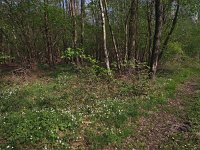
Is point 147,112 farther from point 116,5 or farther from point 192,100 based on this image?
point 116,5

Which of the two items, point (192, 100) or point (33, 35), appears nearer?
point (192, 100)

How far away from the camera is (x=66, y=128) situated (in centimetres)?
1180

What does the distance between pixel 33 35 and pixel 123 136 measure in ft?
107

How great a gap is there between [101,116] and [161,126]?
8.68 feet

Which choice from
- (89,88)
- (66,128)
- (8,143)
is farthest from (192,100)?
(8,143)

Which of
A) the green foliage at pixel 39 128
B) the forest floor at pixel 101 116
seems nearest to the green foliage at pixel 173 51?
the forest floor at pixel 101 116

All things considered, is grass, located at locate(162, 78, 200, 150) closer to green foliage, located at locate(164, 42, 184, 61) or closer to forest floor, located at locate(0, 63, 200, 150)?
forest floor, located at locate(0, 63, 200, 150)

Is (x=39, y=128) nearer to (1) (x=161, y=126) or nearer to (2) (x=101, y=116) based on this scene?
(2) (x=101, y=116)

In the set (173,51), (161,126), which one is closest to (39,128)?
(161,126)

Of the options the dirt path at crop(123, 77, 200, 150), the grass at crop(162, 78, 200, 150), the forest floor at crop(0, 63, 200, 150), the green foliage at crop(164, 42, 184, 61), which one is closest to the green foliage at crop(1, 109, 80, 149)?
the forest floor at crop(0, 63, 200, 150)

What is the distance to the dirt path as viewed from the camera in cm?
1202

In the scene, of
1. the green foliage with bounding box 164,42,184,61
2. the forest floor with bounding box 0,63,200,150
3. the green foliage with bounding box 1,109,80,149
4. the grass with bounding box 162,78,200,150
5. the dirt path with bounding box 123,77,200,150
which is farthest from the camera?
the green foliage with bounding box 164,42,184,61

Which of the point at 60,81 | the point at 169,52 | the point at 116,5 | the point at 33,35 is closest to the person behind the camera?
the point at 60,81

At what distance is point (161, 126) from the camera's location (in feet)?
45.2
